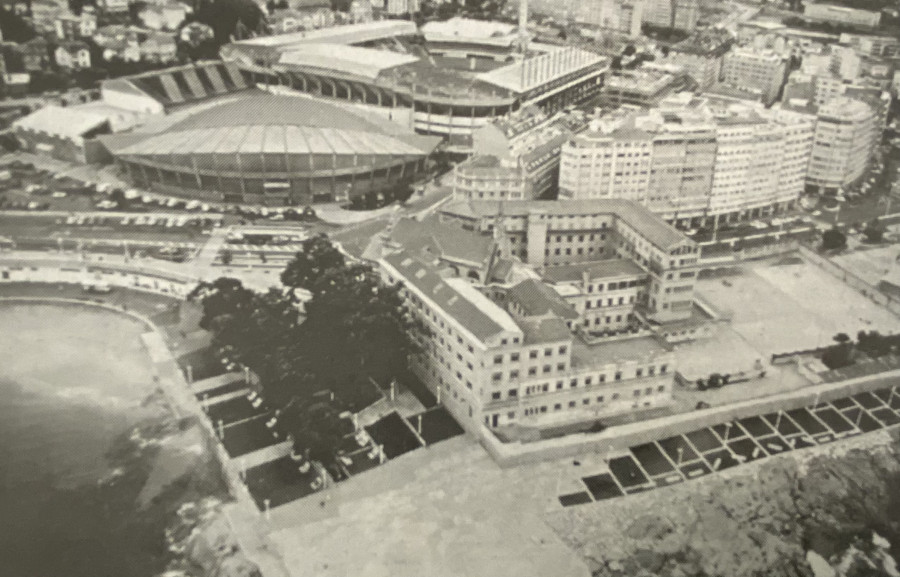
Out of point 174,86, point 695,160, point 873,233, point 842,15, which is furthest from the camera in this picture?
point 842,15

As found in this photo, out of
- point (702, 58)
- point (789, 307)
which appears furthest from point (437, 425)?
point (702, 58)

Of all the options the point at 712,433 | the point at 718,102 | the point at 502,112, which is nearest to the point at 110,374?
the point at 712,433

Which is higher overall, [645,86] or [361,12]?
[361,12]

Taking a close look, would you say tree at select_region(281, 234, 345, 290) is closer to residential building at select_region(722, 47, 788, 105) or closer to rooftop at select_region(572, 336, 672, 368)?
rooftop at select_region(572, 336, 672, 368)

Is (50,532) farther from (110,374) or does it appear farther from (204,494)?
(110,374)

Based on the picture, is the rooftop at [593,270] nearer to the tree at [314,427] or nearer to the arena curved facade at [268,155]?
the tree at [314,427]

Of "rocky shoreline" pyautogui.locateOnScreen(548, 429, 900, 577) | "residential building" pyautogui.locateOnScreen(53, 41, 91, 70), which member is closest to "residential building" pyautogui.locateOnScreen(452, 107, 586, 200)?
"rocky shoreline" pyautogui.locateOnScreen(548, 429, 900, 577)

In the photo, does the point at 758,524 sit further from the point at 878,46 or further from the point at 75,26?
the point at 75,26
